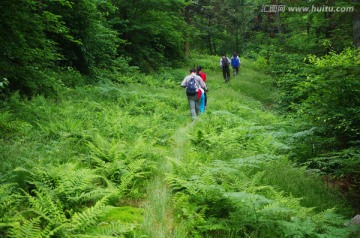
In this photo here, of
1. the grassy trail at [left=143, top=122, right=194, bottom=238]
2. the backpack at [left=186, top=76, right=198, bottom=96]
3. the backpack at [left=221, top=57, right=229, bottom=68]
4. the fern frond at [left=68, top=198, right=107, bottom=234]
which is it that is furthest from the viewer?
the backpack at [left=221, top=57, right=229, bottom=68]

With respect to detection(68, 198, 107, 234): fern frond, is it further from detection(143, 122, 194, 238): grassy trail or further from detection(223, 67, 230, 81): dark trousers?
detection(223, 67, 230, 81): dark trousers

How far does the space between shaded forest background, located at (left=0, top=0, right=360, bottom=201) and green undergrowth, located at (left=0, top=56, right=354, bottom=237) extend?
637mm

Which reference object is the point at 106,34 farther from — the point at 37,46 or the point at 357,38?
the point at 357,38

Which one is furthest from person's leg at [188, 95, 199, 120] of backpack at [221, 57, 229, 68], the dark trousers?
backpack at [221, 57, 229, 68]

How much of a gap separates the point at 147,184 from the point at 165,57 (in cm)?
2312

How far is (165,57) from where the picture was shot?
2730 centimetres

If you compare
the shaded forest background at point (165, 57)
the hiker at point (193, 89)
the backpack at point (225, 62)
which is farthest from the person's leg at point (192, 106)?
the backpack at point (225, 62)

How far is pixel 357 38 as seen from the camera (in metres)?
11.2

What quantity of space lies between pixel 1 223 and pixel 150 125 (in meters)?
5.87

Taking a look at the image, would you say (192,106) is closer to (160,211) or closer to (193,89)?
(193,89)

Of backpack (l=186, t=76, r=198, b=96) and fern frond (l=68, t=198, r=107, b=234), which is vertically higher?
backpack (l=186, t=76, r=198, b=96)

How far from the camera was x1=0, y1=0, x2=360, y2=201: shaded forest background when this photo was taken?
6.17m

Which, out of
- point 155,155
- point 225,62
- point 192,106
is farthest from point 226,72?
point 155,155

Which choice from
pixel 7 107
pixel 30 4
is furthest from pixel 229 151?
pixel 30 4
